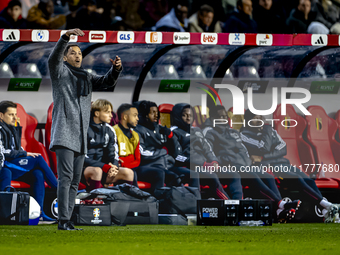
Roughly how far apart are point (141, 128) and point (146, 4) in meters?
2.50

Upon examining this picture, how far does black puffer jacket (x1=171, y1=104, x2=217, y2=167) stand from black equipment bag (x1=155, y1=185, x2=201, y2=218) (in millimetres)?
392

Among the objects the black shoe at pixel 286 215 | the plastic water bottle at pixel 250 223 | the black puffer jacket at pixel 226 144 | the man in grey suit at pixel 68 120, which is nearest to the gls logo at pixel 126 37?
the black puffer jacket at pixel 226 144

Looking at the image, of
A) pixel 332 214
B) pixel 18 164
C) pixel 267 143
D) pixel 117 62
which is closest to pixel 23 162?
pixel 18 164

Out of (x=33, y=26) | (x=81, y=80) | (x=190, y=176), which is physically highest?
(x=33, y=26)

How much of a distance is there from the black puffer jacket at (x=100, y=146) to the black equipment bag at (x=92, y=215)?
78 cm

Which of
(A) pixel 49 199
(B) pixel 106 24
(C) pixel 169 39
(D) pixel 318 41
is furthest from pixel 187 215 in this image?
(B) pixel 106 24

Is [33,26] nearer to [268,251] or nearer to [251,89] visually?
[251,89]

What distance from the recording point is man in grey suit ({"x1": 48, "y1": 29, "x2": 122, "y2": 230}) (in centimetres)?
412

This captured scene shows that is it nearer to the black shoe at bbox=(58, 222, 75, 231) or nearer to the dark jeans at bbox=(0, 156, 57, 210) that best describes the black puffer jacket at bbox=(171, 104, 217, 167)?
the dark jeans at bbox=(0, 156, 57, 210)

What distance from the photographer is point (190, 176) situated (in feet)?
19.1

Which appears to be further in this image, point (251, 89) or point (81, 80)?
point (251, 89)

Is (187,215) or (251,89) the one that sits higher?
(251,89)

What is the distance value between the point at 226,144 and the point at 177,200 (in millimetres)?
892

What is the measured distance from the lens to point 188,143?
589 centimetres
